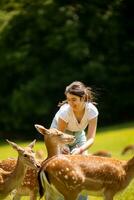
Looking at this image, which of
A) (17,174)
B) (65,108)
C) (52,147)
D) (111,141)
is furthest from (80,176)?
(111,141)

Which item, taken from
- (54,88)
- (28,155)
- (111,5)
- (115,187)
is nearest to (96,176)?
(115,187)

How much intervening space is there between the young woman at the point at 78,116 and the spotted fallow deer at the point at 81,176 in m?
0.77

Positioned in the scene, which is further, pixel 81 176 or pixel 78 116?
pixel 78 116

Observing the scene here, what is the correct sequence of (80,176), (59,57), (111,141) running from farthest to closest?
(59,57) < (111,141) < (80,176)


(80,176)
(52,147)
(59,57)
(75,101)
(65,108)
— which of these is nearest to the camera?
(80,176)

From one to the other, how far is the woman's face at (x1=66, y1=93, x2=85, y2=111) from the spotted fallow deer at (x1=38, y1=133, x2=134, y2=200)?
875mm

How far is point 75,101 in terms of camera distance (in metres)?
9.23

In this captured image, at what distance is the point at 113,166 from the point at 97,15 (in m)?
31.0

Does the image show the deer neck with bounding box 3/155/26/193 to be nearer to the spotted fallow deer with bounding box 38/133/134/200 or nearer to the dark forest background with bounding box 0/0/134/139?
the spotted fallow deer with bounding box 38/133/134/200

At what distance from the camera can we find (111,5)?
4019 centimetres

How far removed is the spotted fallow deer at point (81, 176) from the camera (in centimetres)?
827

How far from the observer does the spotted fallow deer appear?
8.27 m

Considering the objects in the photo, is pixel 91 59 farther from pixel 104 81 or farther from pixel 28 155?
pixel 28 155

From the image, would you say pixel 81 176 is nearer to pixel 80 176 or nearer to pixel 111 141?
pixel 80 176
